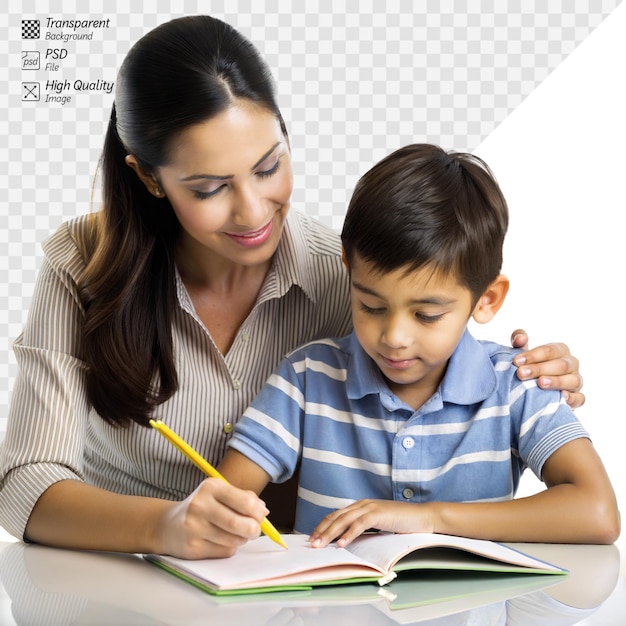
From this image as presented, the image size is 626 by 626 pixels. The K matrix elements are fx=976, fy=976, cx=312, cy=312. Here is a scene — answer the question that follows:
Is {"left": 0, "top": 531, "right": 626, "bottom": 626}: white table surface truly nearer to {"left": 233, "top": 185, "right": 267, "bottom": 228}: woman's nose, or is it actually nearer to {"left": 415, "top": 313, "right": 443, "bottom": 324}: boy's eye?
{"left": 415, "top": 313, "right": 443, "bottom": 324}: boy's eye

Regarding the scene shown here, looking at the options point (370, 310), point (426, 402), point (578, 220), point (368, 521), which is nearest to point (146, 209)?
point (370, 310)

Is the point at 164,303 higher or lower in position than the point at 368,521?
higher

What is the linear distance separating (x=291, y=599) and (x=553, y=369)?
65 centimetres

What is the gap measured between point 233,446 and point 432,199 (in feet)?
1.66

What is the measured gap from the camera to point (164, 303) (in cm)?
174

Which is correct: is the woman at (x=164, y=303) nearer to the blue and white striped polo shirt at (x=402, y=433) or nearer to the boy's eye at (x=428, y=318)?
the blue and white striped polo shirt at (x=402, y=433)

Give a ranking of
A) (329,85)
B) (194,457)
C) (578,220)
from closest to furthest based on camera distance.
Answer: (194,457), (578,220), (329,85)

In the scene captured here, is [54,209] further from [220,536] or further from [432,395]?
[220,536]

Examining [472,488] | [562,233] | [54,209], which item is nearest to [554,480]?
[472,488]

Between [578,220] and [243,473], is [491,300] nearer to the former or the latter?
[243,473]

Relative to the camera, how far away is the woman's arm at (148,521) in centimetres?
118

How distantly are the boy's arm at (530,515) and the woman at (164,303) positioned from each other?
21 cm

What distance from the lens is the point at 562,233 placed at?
11.5ft

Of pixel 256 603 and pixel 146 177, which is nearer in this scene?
pixel 256 603
